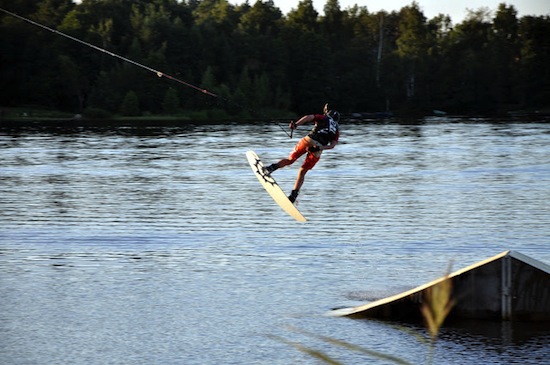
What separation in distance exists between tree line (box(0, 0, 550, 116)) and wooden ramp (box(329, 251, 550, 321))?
98.4 m

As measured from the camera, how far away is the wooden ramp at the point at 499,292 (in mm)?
16141

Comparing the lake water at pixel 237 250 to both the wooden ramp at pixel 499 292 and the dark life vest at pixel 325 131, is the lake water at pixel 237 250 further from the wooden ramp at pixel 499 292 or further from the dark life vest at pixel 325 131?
the dark life vest at pixel 325 131

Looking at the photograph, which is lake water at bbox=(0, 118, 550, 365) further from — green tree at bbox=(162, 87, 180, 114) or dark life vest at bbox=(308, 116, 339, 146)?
green tree at bbox=(162, 87, 180, 114)

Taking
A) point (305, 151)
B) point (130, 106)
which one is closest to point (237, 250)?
point (305, 151)

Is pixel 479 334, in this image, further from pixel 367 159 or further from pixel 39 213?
pixel 367 159

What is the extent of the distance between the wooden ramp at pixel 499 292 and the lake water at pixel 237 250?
26 centimetres

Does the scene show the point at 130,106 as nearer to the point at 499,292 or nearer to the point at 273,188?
the point at 273,188

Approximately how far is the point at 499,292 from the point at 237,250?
10054mm

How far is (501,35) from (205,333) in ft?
499

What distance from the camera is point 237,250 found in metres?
25.6

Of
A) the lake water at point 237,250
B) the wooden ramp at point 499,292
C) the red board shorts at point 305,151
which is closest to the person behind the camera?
the wooden ramp at point 499,292

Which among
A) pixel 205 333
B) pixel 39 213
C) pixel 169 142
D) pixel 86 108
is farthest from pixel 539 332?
pixel 86 108

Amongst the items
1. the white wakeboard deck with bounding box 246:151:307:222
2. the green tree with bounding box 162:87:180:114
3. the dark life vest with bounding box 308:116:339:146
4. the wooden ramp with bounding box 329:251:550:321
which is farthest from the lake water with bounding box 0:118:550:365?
the green tree with bounding box 162:87:180:114

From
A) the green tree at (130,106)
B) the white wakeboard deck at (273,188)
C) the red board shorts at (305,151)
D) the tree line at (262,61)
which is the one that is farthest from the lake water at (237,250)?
the tree line at (262,61)
